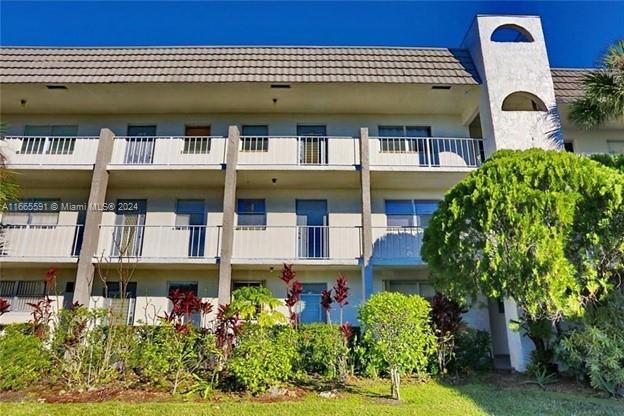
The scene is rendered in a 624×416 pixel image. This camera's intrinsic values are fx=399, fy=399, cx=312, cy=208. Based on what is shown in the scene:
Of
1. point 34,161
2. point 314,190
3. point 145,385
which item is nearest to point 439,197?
point 314,190

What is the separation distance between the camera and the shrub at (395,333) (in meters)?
8.21

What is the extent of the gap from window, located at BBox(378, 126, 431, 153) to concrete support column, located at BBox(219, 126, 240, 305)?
537 centimetres

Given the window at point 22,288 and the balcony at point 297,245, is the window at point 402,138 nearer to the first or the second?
the balcony at point 297,245

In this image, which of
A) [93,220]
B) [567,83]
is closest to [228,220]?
[93,220]

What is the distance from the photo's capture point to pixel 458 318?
1080 cm

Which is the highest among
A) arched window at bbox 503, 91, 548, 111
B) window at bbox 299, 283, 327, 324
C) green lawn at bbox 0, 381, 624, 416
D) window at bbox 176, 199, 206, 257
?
arched window at bbox 503, 91, 548, 111

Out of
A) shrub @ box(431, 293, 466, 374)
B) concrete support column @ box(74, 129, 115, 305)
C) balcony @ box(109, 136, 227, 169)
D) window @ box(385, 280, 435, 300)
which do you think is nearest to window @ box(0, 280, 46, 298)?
concrete support column @ box(74, 129, 115, 305)

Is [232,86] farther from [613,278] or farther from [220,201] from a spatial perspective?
[613,278]

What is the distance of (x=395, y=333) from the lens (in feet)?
27.3

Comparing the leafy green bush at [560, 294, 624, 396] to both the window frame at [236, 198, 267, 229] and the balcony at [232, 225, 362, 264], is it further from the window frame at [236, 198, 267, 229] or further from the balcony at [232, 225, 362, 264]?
the window frame at [236, 198, 267, 229]

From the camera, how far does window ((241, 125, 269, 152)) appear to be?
591 inches

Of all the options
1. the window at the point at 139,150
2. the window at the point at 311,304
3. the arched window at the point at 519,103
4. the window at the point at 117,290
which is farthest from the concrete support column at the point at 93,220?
the arched window at the point at 519,103

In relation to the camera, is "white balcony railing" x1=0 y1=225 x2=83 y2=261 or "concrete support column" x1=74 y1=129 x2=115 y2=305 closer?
"concrete support column" x1=74 y1=129 x2=115 y2=305

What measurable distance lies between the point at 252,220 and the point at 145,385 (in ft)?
23.1
